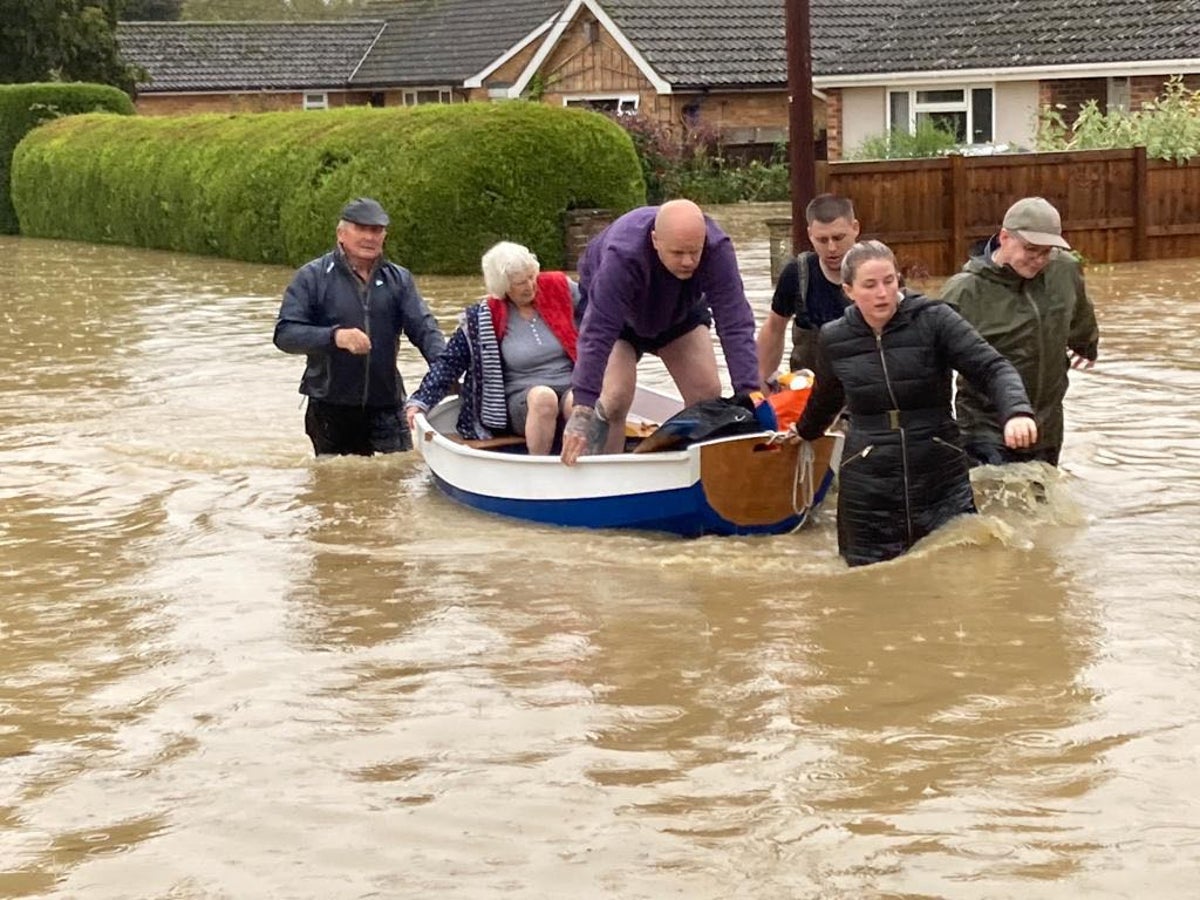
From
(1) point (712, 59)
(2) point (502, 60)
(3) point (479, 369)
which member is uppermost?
(2) point (502, 60)

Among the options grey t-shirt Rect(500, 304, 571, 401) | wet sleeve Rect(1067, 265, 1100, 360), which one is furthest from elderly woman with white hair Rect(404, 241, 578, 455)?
wet sleeve Rect(1067, 265, 1100, 360)

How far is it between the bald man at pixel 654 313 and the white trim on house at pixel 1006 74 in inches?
898

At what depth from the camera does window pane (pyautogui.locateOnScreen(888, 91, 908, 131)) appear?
117ft

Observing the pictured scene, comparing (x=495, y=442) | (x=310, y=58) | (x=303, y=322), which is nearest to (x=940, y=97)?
(x=303, y=322)

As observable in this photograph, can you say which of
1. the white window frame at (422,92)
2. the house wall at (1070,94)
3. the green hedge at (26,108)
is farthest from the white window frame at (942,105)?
the white window frame at (422,92)

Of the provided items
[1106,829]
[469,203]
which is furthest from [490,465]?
[469,203]

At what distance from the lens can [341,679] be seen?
317 inches

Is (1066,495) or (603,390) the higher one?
(603,390)

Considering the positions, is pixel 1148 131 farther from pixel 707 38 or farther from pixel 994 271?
pixel 707 38

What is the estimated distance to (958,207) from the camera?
23406 millimetres

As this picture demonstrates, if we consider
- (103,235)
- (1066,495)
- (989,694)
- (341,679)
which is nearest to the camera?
(989,694)

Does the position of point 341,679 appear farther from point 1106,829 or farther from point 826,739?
point 1106,829

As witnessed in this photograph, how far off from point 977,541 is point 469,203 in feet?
59.1

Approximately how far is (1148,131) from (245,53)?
36.6 metres
